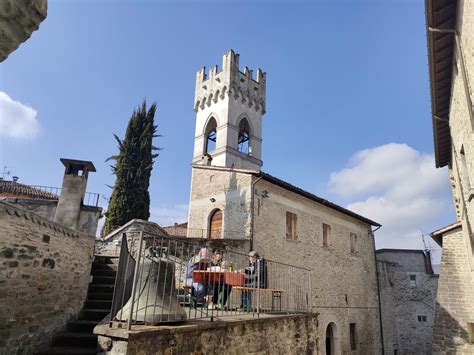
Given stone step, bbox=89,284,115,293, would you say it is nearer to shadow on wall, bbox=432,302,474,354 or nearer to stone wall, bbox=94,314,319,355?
stone wall, bbox=94,314,319,355

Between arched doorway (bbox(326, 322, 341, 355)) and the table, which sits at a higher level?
the table

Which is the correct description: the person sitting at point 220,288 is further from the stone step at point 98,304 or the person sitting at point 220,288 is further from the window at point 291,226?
the window at point 291,226

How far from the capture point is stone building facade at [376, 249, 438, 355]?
19.5m

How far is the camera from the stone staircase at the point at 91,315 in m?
5.13

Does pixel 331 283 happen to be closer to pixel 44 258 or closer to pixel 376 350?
pixel 376 350

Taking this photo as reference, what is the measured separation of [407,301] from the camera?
67.7ft

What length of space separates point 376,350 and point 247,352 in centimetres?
1586

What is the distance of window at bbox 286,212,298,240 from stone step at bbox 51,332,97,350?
956 cm

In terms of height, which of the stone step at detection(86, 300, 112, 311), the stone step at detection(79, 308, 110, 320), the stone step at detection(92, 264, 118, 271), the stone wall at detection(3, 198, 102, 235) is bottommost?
the stone step at detection(79, 308, 110, 320)

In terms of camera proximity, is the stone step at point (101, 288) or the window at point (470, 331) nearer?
the stone step at point (101, 288)

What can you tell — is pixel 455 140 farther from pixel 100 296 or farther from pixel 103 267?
pixel 103 267

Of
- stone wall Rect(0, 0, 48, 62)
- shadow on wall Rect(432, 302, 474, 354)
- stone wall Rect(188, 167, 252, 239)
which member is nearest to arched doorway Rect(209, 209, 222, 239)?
stone wall Rect(188, 167, 252, 239)

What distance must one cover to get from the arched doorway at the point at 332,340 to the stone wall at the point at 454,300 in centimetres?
564

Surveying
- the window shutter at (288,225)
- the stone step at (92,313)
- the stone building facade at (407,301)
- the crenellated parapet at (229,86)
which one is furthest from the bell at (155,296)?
the crenellated parapet at (229,86)
